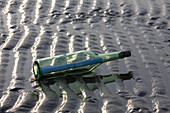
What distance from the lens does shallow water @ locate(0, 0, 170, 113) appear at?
8.71 feet

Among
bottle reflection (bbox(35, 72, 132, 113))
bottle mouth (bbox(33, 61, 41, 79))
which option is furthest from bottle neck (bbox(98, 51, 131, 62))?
bottle mouth (bbox(33, 61, 41, 79))

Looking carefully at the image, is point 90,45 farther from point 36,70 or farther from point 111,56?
point 36,70

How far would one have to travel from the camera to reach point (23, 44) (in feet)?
11.9

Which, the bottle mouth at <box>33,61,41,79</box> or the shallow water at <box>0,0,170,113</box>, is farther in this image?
the bottle mouth at <box>33,61,41,79</box>

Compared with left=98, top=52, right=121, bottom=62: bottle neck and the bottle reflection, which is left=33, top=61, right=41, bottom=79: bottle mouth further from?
left=98, top=52, right=121, bottom=62: bottle neck

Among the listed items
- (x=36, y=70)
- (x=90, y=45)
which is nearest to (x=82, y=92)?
(x=36, y=70)

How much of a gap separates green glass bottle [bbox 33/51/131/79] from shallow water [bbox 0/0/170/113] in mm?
90

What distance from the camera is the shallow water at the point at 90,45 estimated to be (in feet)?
8.71

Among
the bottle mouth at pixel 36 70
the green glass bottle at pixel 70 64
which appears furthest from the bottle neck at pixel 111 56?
the bottle mouth at pixel 36 70

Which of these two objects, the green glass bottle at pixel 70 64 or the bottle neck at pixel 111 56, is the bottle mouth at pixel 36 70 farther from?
the bottle neck at pixel 111 56

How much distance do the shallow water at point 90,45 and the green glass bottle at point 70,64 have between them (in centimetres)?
9

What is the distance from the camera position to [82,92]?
9.15ft

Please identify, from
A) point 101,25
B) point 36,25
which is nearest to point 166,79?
point 101,25

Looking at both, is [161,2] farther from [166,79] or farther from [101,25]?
[166,79]
